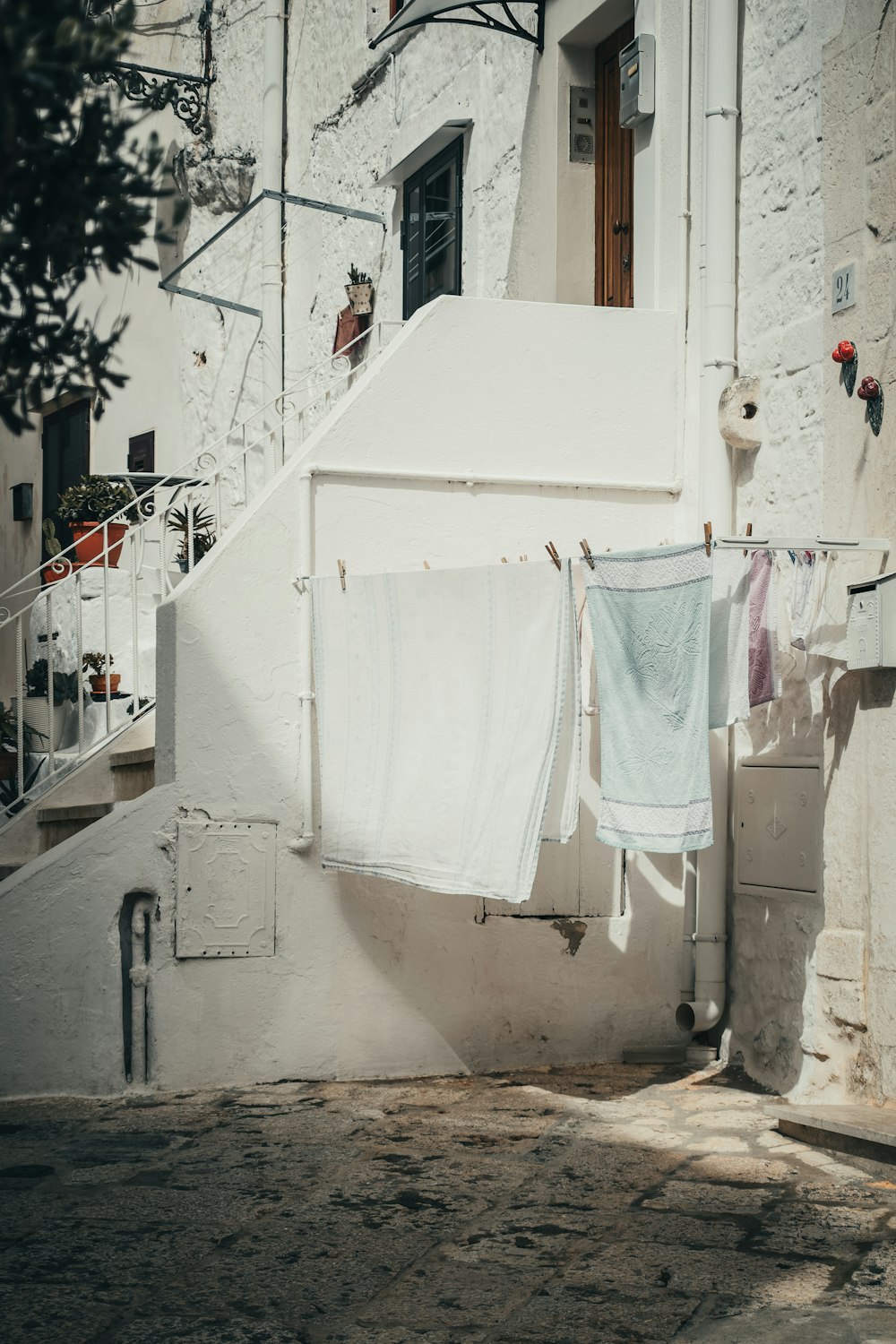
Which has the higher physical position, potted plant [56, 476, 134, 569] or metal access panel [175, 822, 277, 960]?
potted plant [56, 476, 134, 569]

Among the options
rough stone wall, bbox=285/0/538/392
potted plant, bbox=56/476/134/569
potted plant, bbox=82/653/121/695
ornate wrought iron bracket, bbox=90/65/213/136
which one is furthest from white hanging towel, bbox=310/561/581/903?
ornate wrought iron bracket, bbox=90/65/213/136

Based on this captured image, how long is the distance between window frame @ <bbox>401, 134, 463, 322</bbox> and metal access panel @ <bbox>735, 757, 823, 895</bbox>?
439cm

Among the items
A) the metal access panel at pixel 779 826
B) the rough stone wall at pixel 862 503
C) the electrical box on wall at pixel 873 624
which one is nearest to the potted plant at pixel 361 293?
the rough stone wall at pixel 862 503

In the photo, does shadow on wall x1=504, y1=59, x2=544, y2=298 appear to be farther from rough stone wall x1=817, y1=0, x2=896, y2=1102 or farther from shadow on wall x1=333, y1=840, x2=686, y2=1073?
shadow on wall x1=333, y1=840, x2=686, y2=1073

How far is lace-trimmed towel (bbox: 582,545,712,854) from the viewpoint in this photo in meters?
5.86

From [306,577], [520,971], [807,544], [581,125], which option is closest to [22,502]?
[581,125]

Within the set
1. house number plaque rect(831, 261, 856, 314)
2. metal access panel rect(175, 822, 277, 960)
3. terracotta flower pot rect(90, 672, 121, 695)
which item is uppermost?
house number plaque rect(831, 261, 856, 314)

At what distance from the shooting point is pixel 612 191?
8539 mm

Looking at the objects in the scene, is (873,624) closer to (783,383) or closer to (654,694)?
(654,694)

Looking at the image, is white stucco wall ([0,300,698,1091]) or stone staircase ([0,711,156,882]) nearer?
white stucco wall ([0,300,698,1091])

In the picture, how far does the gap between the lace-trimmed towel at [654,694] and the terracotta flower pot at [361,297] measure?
5218 mm

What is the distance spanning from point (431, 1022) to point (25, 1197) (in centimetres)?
237

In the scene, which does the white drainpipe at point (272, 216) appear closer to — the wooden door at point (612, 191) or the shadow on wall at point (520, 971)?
the wooden door at point (612, 191)

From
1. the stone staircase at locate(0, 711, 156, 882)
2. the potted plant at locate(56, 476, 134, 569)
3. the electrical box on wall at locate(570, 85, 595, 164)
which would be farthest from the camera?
the potted plant at locate(56, 476, 134, 569)
